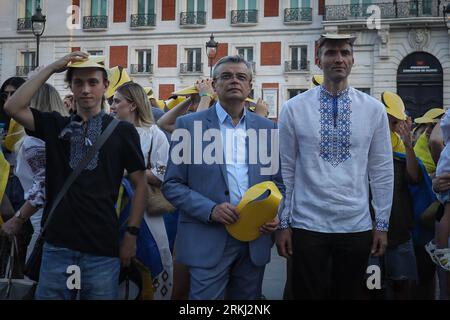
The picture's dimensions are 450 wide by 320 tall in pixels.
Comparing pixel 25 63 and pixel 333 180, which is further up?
pixel 25 63

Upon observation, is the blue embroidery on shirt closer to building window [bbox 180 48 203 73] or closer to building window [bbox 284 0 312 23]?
building window [bbox 284 0 312 23]

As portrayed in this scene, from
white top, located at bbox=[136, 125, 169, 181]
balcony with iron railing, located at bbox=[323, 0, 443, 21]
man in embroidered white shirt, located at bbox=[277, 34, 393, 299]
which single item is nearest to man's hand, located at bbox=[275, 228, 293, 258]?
man in embroidered white shirt, located at bbox=[277, 34, 393, 299]

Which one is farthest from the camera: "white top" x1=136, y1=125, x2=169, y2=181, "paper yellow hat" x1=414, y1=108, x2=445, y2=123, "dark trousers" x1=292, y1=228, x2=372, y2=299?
"paper yellow hat" x1=414, y1=108, x2=445, y2=123

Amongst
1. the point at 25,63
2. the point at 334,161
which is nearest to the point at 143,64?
the point at 25,63

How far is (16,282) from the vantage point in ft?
12.8

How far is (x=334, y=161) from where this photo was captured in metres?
3.67

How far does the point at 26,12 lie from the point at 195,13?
790cm

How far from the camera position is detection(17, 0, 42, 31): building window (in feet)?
92.1

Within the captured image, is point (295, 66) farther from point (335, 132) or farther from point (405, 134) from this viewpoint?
point (335, 132)

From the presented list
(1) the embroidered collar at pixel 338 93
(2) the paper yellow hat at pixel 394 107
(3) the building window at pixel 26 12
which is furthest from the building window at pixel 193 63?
(1) the embroidered collar at pixel 338 93

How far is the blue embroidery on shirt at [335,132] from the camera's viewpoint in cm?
368

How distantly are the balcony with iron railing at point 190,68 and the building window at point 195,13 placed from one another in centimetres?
202

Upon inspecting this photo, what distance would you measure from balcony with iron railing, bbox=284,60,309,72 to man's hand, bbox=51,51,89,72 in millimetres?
26951
